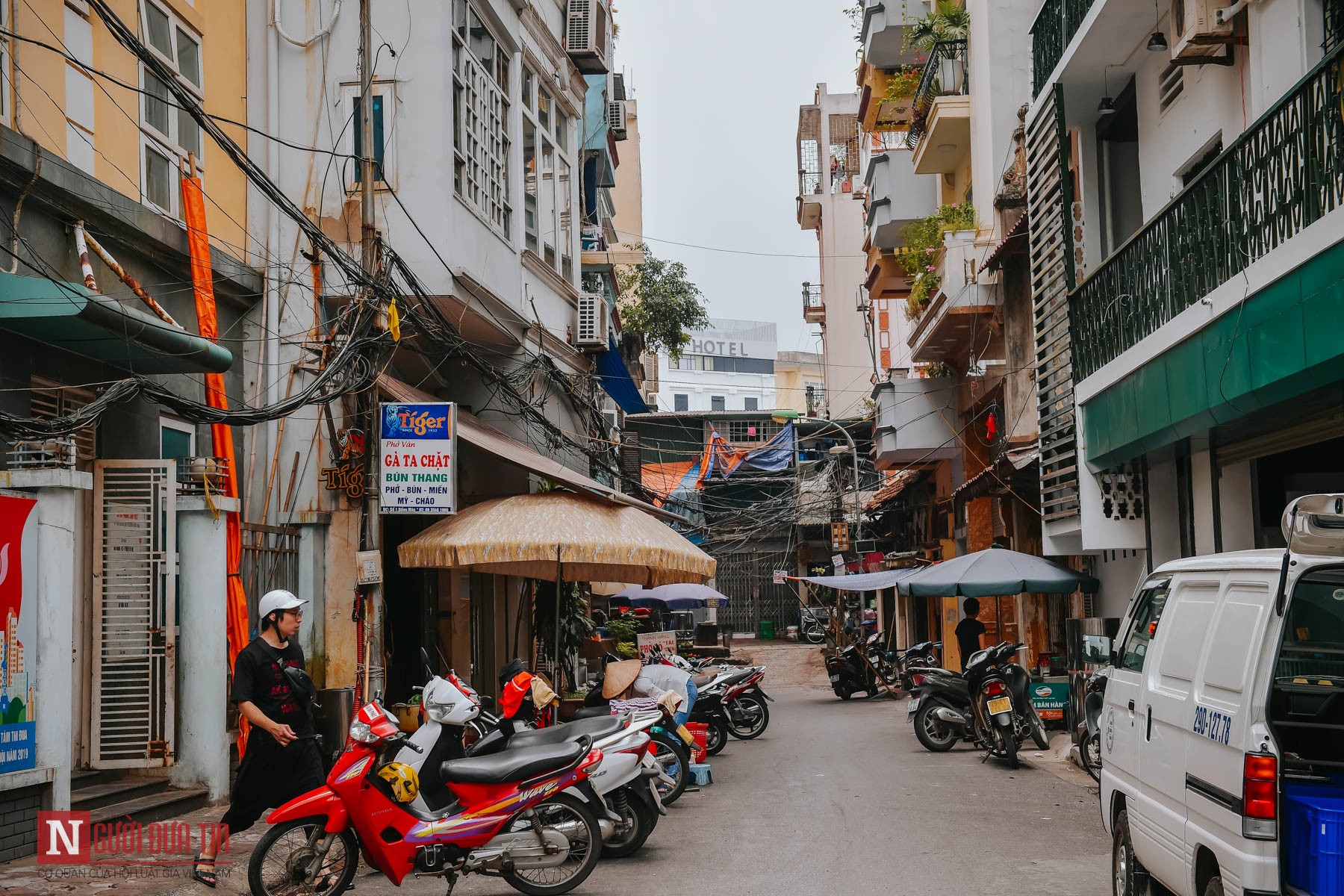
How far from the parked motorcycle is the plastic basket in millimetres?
3714

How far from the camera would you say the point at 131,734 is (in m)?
9.94

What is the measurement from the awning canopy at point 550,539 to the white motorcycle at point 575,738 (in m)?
2.68

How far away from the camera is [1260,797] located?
15.5ft

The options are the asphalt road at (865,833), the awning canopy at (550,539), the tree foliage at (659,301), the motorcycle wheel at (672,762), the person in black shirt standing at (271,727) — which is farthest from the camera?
the tree foliage at (659,301)

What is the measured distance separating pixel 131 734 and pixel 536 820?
13.7 feet

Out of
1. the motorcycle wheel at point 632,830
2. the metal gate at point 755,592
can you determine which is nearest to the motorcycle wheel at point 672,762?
the motorcycle wheel at point 632,830

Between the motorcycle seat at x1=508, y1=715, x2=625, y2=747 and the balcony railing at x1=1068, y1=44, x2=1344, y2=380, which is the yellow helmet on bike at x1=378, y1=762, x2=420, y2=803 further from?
the balcony railing at x1=1068, y1=44, x2=1344, y2=380

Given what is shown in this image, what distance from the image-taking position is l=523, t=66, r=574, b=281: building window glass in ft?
59.4

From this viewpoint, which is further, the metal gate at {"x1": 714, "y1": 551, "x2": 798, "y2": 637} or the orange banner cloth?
the metal gate at {"x1": 714, "y1": 551, "x2": 798, "y2": 637}

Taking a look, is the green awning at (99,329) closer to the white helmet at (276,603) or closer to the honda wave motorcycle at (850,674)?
the white helmet at (276,603)

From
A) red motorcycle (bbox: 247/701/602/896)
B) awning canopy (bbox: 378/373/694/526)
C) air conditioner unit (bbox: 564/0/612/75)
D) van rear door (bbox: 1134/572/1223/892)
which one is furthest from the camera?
air conditioner unit (bbox: 564/0/612/75)

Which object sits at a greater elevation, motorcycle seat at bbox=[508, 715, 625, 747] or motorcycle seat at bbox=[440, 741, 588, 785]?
motorcycle seat at bbox=[508, 715, 625, 747]

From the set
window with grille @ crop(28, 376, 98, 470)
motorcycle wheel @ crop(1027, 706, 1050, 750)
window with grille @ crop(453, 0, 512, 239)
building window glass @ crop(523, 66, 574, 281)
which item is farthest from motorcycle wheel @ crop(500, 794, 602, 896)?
building window glass @ crop(523, 66, 574, 281)

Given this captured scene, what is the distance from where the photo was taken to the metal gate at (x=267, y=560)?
11.8 meters
